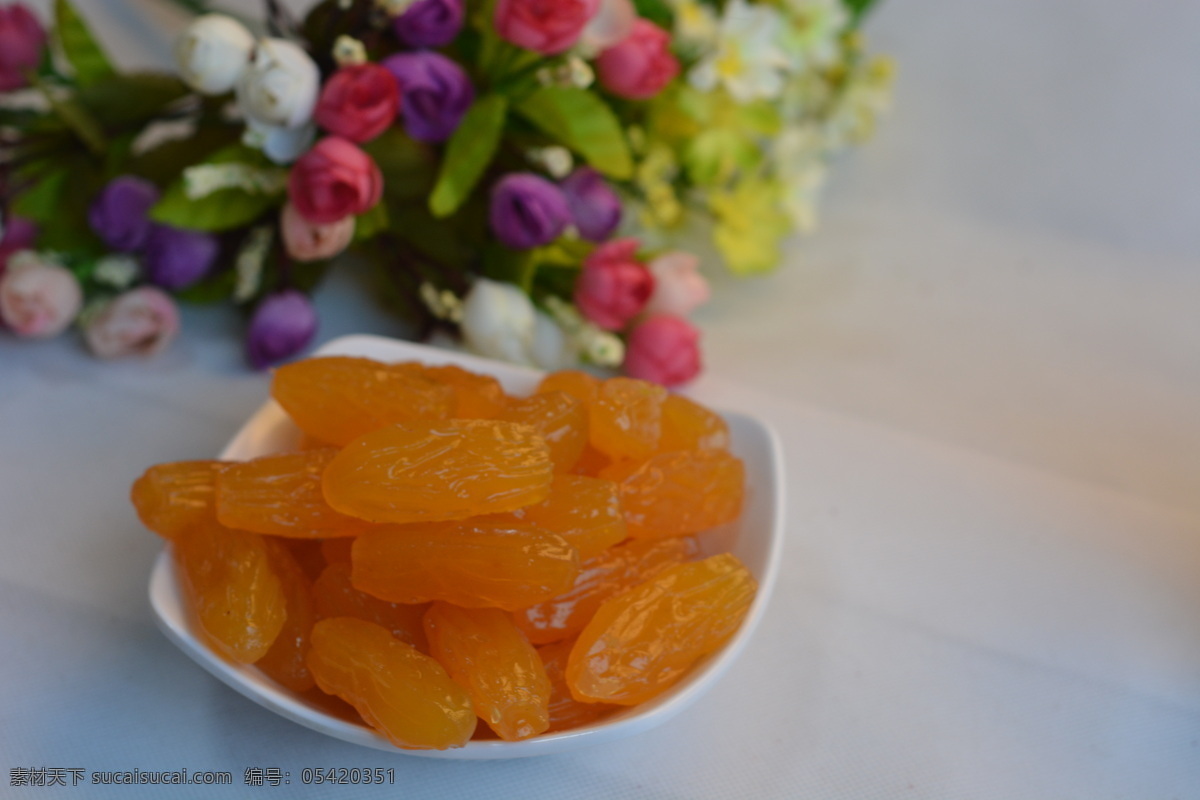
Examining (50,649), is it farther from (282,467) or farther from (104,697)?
(282,467)

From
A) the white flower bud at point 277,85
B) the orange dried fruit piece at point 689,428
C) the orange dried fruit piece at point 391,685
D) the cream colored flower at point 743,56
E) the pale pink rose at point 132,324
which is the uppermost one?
the cream colored flower at point 743,56

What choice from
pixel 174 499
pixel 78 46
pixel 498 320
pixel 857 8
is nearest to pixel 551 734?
pixel 174 499

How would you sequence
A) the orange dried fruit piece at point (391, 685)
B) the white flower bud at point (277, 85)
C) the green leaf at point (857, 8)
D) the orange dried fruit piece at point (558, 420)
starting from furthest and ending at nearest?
1. the green leaf at point (857, 8)
2. the white flower bud at point (277, 85)
3. the orange dried fruit piece at point (558, 420)
4. the orange dried fruit piece at point (391, 685)

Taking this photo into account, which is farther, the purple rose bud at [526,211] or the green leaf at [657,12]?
the green leaf at [657,12]

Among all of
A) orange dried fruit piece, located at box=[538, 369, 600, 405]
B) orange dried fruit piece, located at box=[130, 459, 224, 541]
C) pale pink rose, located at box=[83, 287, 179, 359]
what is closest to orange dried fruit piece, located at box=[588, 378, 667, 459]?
orange dried fruit piece, located at box=[538, 369, 600, 405]

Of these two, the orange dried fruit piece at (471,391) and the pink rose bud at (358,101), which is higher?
the pink rose bud at (358,101)

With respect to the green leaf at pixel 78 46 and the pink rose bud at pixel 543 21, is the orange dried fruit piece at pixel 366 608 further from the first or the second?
the green leaf at pixel 78 46

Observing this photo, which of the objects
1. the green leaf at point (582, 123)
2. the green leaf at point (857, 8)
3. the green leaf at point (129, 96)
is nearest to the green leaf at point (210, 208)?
the green leaf at point (129, 96)
